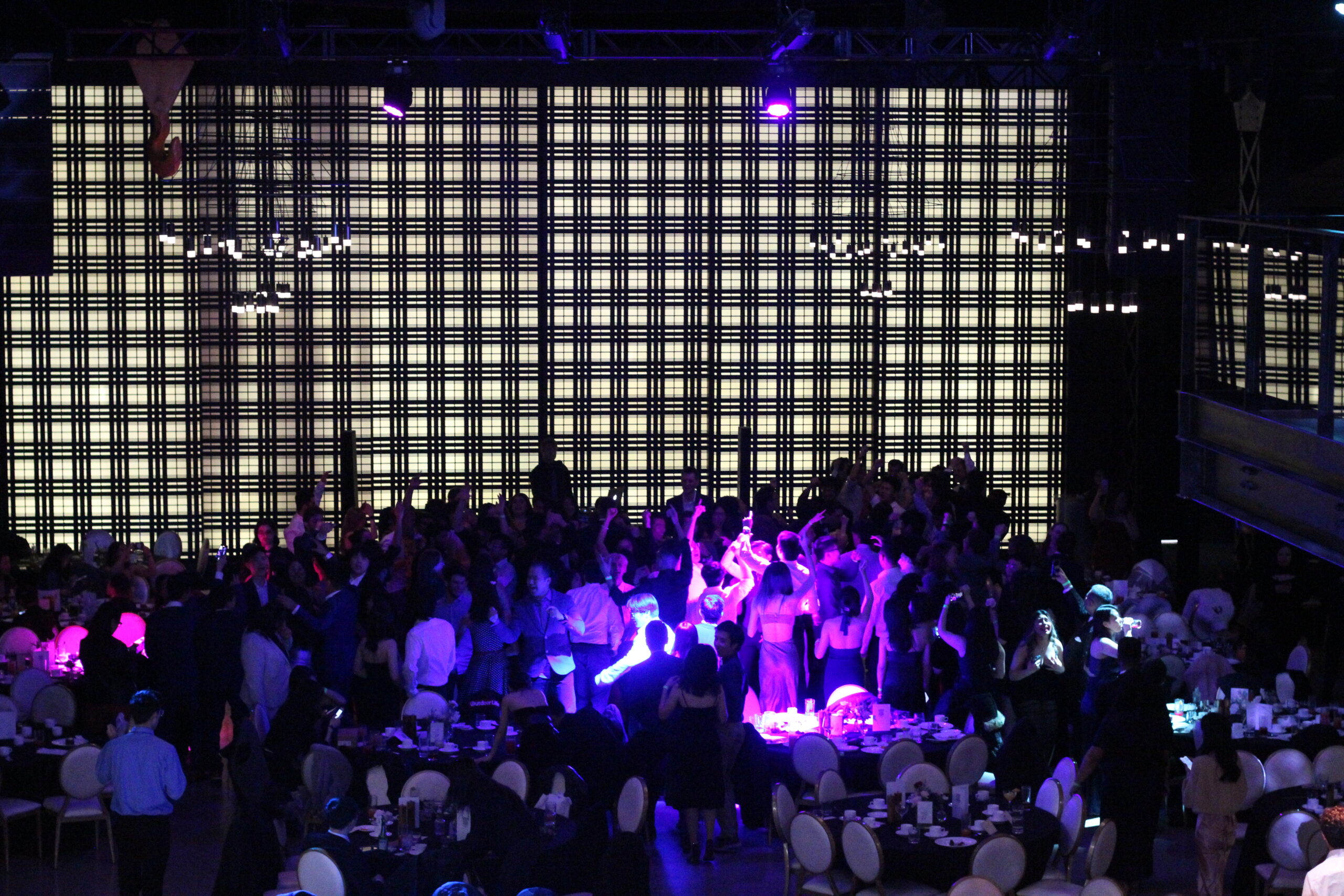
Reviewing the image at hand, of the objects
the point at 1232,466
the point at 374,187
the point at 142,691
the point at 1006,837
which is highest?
the point at 374,187

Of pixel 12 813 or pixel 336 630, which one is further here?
pixel 336 630

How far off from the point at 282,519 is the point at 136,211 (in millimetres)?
3544

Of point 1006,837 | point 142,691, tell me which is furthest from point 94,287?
point 1006,837

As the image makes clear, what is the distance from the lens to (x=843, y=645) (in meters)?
10.8

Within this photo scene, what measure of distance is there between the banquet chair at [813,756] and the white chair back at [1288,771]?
238 cm

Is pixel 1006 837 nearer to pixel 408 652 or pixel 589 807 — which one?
pixel 589 807

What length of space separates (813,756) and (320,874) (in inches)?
121

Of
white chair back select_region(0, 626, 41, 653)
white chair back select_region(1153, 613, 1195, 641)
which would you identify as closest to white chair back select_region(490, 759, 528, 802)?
white chair back select_region(0, 626, 41, 653)

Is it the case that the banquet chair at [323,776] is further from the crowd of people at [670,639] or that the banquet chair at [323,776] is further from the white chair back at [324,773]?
the crowd of people at [670,639]

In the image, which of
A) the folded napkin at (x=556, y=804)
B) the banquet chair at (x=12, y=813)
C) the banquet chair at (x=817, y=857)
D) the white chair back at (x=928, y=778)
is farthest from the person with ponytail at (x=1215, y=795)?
the banquet chair at (x=12, y=813)

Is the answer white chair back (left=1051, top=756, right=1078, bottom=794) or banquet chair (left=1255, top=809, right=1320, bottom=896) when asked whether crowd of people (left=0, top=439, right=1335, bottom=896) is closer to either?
white chair back (left=1051, top=756, right=1078, bottom=794)

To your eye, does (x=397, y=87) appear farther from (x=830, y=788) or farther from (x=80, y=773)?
(x=830, y=788)

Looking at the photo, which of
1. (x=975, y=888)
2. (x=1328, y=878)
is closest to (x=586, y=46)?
(x=975, y=888)

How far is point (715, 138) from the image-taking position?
1686 centimetres
